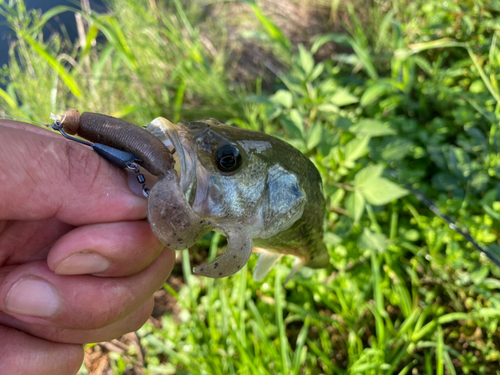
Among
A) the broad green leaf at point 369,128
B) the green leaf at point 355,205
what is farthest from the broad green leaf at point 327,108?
the green leaf at point 355,205

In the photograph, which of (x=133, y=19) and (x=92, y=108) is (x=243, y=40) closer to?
(x=133, y=19)

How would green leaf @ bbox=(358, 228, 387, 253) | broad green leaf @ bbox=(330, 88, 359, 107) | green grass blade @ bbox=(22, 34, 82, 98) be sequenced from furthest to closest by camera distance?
broad green leaf @ bbox=(330, 88, 359, 107) → green grass blade @ bbox=(22, 34, 82, 98) → green leaf @ bbox=(358, 228, 387, 253)

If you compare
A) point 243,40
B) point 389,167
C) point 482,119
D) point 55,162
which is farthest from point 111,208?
point 243,40

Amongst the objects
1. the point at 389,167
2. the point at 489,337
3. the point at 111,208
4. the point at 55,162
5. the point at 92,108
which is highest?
the point at 55,162

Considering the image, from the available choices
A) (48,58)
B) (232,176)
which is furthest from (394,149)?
(48,58)

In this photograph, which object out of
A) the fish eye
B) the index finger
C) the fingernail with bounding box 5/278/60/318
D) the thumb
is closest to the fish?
the fish eye

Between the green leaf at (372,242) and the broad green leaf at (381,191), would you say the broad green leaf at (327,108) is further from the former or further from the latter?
the green leaf at (372,242)

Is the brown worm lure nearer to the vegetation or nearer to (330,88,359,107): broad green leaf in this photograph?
the vegetation
